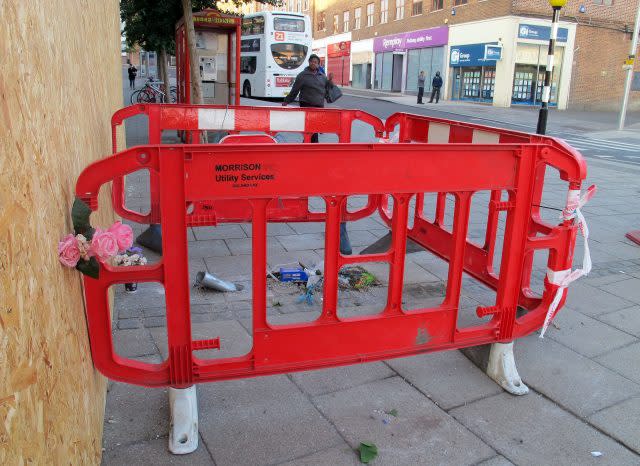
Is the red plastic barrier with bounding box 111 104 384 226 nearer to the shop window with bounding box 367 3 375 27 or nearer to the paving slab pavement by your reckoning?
the paving slab pavement

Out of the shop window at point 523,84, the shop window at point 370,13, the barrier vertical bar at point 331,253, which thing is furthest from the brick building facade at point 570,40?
the barrier vertical bar at point 331,253

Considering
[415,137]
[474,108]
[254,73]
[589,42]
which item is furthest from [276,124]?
[589,42]

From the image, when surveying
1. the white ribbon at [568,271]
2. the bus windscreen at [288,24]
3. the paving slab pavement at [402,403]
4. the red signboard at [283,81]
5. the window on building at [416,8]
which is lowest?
the paving slab pavement at [402,403]

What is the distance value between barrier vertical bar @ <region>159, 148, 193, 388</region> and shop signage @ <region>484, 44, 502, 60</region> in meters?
31.2

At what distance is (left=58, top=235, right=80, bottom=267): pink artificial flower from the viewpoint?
83.4 inches

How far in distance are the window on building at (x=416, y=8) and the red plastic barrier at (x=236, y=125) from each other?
3546 cm

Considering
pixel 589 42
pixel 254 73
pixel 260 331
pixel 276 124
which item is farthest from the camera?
pixel 589 42

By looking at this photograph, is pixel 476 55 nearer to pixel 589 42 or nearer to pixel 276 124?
pixel 589 42

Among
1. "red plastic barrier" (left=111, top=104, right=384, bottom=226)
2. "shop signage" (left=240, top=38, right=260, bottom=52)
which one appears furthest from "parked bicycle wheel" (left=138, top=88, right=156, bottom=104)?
"red plastic barrier" (left=111, top=104, right=384, bottom=226)

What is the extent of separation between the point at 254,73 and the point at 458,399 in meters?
25.7

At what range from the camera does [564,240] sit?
129 inches

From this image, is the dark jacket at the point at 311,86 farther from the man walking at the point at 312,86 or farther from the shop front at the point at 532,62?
the shop front at the point at 532,62

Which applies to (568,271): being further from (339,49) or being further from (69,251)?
(339,49)

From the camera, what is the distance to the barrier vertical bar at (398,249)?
288 cm
